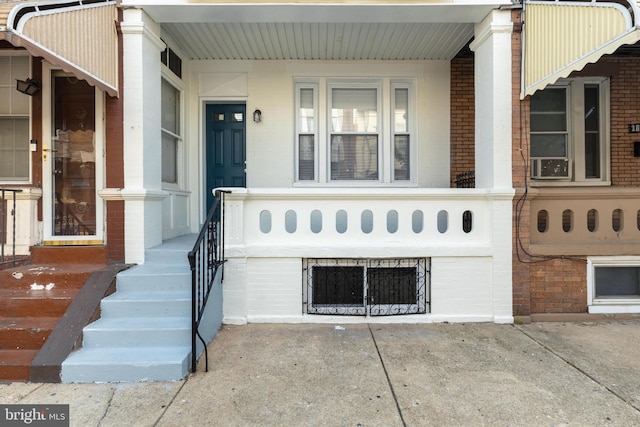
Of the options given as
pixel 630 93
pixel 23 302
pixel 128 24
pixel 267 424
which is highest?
pixel 128 24

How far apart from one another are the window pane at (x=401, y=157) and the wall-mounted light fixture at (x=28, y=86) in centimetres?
526

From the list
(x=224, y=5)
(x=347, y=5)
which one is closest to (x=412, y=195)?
(x=347, y=5)

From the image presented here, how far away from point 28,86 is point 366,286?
4.95 metres

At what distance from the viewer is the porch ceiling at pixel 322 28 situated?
462 centimetres

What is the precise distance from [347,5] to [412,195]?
8.20 ft

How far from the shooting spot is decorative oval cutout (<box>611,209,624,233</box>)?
4893mm

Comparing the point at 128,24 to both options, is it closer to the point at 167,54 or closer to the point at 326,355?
the point at 167,54

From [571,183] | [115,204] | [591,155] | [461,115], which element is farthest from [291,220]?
[591,155]

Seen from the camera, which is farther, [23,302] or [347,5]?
[347,5]

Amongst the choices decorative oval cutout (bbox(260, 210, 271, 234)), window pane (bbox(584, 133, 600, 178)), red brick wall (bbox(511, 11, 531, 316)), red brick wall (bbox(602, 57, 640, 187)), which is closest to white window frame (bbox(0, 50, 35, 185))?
decorative oval cutout (bbox(260, 210, 271, 234))

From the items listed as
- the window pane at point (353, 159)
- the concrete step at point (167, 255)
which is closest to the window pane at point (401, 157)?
the window pane at point (353, 159)

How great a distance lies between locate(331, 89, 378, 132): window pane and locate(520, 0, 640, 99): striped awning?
8.15ft

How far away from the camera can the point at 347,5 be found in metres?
4.61

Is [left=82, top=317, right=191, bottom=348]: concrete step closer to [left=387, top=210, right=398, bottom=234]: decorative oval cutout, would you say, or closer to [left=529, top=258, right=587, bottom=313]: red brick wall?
[left=387, top=210, right=398, bottom=234]: decorative oval cutout
